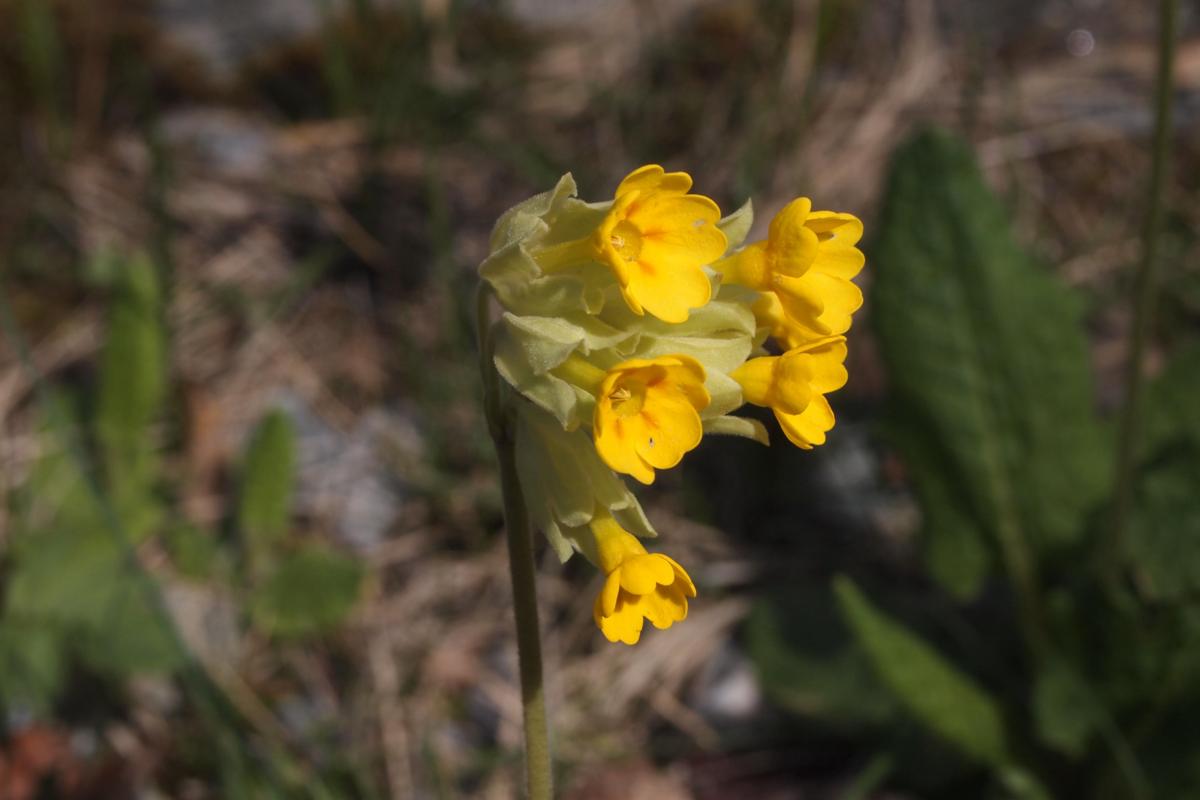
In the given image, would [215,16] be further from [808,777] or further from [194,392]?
[808,777]

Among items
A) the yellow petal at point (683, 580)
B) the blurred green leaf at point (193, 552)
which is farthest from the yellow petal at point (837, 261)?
Answer: the blurred green leaf at point (193, 552)

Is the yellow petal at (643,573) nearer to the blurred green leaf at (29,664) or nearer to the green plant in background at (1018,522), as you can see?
the green plant in background at (1018,522)

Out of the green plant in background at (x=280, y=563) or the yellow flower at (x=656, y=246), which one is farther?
the green plant in background at (x=280, y=563)

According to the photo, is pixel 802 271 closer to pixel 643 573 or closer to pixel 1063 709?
pixel 643 573

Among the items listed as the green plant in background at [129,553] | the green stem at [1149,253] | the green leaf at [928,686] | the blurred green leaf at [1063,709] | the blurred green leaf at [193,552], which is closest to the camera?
the green stem at [1149,253]

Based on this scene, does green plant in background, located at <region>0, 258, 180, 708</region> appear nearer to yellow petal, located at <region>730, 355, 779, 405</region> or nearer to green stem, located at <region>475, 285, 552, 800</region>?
green stem, located at <region>475, 285, 552, 800</region>

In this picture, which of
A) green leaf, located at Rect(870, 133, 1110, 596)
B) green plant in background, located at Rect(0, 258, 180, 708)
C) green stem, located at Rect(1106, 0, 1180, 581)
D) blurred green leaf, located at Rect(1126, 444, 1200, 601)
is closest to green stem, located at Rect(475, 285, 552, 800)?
green plant in background, located at Rect(0, 258, 180, 708)

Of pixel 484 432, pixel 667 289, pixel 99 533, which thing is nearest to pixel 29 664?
pixel 99 533
